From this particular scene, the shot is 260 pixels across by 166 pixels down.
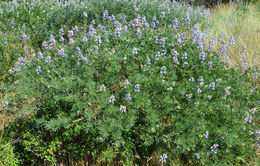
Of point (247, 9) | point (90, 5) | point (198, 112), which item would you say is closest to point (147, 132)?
point (198, 112)

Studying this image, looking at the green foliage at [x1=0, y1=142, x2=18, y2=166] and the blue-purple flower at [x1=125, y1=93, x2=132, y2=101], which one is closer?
the blue-purple flower at [x1=125, y1=93, x2=132, y2=101]

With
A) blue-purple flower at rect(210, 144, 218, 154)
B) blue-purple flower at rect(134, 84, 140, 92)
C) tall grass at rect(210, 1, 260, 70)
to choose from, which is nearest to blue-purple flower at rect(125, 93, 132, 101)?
blue-purple flower at rect(134, 84, 140, 92)

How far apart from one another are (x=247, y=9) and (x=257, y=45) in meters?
3.20

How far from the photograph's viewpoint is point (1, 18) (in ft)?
20.4

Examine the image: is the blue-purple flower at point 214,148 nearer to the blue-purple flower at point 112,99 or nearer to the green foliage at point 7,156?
the blue-purple flower at point 112,99

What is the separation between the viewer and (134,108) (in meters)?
2.92

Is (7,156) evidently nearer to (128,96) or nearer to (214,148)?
(128,96)

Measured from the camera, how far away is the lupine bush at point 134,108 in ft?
9.00

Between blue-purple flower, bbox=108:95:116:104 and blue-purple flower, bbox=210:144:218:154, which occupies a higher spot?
blue-purple flower, bbox=108:95:116:104

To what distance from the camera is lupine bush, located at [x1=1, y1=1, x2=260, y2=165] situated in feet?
9.00

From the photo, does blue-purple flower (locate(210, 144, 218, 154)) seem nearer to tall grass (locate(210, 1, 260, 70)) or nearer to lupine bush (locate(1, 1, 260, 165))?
lupine bush (locate(1, 1, 260, 165))

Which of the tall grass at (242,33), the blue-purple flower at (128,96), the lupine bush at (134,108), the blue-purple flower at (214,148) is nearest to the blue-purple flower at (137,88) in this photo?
the lupine bush at (134,108)

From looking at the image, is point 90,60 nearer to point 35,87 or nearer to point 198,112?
point 35,87

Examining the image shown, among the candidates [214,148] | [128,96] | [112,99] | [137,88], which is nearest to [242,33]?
[214,148]
